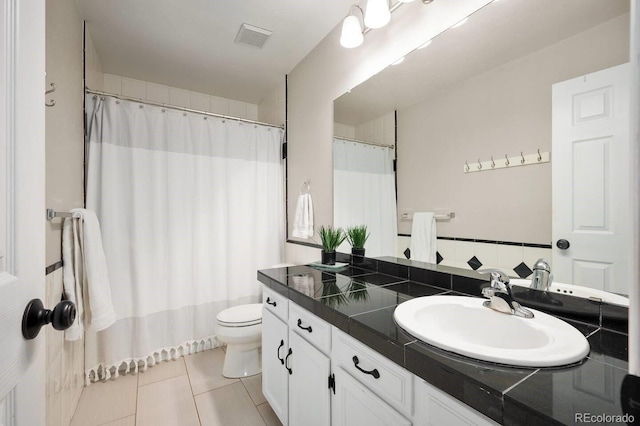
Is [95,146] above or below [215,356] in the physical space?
above

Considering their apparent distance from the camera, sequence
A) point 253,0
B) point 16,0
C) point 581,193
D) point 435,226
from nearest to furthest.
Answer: point 16,0, point 581,193, point 435,226, point 253,0

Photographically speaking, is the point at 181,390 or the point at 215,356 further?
the point at 215,356

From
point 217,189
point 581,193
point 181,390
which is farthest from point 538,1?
point 181,390

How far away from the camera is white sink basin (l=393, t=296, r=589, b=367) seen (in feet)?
2.12

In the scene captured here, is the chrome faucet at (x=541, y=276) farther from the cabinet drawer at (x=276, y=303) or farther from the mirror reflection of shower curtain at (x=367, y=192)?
the cabinet drawer at (x=276, y=303)

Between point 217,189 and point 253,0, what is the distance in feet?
4.53

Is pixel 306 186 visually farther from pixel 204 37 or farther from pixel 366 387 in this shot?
pixel 366 387

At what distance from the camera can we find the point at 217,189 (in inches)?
96.9

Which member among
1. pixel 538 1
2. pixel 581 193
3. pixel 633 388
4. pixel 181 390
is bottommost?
pixel 181 390

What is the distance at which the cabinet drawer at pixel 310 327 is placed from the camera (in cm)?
109

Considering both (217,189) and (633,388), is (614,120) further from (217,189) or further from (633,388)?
(217,189)

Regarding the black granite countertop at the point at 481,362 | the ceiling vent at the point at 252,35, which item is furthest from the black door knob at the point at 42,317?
the ceiling vent at the point at 252,35

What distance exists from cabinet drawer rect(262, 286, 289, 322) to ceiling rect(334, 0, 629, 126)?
116 centimetres

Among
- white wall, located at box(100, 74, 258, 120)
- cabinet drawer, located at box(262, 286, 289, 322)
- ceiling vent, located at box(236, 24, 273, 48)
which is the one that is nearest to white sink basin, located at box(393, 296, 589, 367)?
cabinet drawer, located at box(262, 286, 289, 322)
